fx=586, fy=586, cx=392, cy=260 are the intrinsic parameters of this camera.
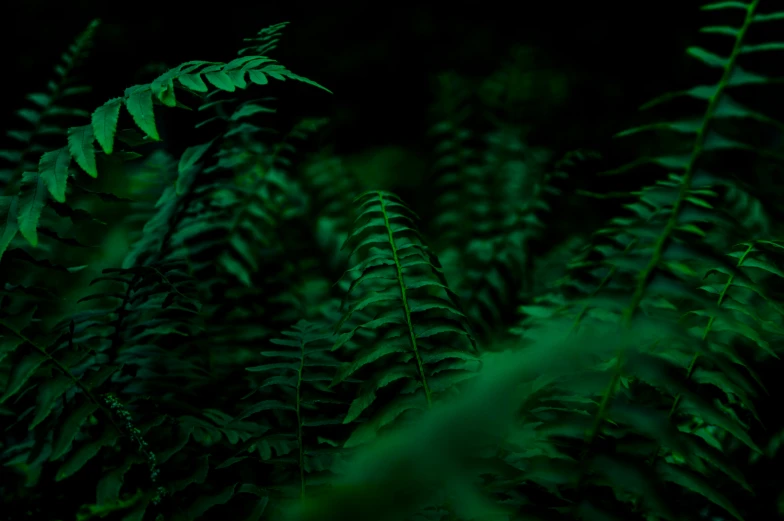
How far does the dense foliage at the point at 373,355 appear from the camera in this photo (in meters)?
0.60

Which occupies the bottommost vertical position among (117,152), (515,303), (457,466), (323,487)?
(515,303)

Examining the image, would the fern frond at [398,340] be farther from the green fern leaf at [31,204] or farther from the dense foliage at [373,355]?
the green fern leaf at [31,204]

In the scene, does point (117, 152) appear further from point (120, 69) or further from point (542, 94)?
point (120, 69)

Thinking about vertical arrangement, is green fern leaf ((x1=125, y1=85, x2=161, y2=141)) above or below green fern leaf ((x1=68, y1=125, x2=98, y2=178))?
above

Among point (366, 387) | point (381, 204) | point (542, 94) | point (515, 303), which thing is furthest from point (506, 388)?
point (542, 94)

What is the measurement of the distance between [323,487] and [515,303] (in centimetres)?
126

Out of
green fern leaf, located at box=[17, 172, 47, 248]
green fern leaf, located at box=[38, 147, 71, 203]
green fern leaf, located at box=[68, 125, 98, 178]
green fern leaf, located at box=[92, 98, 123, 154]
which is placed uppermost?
green fern leaf, located at box=[92, 98, 123, 154]

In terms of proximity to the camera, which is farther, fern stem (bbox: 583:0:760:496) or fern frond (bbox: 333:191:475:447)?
fern frond (bbox: 333:191:475:447)

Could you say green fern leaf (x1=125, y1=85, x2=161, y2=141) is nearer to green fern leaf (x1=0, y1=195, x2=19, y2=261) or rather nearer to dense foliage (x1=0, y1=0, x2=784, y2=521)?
dense foliage (x1=0, y1=0, x2=784, y2=521)

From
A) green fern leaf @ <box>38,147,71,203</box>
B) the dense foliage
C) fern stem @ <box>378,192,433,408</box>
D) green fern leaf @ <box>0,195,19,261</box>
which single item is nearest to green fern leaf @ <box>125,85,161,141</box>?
the dense foliage

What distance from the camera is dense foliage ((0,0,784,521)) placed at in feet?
1.98

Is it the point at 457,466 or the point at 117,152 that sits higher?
the point at 117,152

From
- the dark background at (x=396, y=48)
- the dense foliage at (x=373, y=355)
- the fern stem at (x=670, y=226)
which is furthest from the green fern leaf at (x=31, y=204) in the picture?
the dark background at (x=396, y=48)

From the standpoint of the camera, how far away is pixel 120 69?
3.39 m
